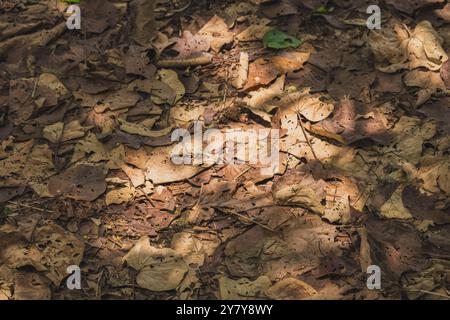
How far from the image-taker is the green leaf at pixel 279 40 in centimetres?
384

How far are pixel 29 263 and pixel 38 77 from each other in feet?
4.17

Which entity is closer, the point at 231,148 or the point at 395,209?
the point at 395,209

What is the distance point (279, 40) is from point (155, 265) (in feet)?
5.44

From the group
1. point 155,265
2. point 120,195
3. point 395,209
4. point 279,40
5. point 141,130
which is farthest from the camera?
point 279,40

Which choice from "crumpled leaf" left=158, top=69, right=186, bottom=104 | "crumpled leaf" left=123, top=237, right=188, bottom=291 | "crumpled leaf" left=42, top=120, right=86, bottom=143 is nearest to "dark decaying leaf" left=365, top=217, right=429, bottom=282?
"crumpled leaf" left=123, top=237, right=188, bottom=291

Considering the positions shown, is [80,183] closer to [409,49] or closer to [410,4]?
[409,49]

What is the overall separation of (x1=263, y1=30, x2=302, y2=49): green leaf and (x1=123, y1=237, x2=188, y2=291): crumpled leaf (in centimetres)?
149

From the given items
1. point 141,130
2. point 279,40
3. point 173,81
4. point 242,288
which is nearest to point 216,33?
point 279,40

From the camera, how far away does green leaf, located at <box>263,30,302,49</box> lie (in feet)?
12.6

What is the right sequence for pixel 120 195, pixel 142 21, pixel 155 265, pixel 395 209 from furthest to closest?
pixel 142 21, pixel 120 195, pixel 395 209, pixel 155 265

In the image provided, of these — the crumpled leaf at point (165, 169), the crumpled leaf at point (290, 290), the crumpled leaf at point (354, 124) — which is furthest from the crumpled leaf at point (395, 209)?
the crumpled leaf at point (165, 169)

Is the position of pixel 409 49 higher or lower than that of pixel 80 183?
higher

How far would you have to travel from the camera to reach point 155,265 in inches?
113

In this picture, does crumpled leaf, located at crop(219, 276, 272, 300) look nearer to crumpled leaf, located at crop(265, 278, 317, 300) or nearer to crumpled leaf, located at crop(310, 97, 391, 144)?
crumpled leaf, located at crop(265, 278, 317, 300)
